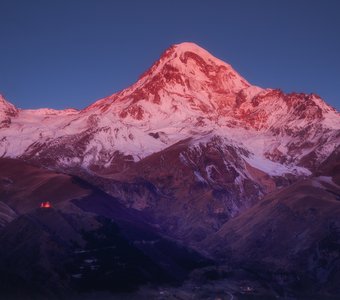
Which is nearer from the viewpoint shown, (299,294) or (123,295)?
(123,295)

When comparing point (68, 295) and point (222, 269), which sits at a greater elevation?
point (222, 269)

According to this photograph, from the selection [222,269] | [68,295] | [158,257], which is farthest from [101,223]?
[68,295]

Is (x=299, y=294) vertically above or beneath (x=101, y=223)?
beneath

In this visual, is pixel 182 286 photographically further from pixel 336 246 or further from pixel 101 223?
pixel 336 246

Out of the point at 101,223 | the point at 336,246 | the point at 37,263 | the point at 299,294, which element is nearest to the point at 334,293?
the point at 299,294

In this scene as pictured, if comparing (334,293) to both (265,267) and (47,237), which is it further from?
(47,237)

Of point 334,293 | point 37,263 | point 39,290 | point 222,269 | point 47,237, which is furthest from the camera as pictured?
point 222,269

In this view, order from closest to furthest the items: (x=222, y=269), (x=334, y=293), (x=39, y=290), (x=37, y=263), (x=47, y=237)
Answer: (x=39, y=290), (x=37, y=263), (x=47, y=237), (x=334, y=293), (x=222, y=269)

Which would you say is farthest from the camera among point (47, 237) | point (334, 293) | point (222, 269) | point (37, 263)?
point (222, 269)

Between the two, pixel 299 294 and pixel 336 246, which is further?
pixel 336 246
